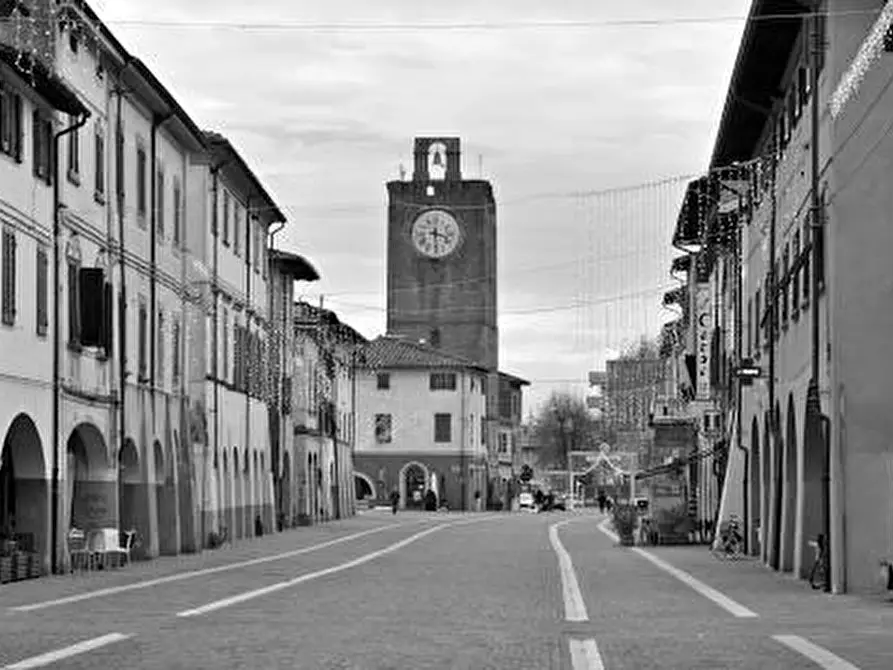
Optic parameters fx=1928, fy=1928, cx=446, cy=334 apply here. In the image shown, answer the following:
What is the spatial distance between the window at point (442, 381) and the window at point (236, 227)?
6549cm

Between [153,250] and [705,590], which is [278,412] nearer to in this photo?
[153,250]

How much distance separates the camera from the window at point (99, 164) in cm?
3875

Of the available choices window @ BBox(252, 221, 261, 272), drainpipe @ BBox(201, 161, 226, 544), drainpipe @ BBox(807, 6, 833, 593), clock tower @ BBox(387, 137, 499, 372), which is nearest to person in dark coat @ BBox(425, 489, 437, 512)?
clock tower @ BBox(387, 137, 499, 372)

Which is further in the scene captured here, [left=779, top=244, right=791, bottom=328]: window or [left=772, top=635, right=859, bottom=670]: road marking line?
[left=779, top=244, right=791, bottom=328]: window

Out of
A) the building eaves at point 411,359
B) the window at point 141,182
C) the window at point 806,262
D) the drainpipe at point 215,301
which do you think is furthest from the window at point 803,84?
the building eaves at point 411,359

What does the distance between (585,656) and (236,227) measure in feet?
139

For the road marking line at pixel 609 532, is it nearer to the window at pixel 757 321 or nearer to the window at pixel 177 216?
the window at pixel 757 321

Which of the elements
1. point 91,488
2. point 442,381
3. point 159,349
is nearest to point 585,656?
point 91,488


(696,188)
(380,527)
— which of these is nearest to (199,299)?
(696,188)

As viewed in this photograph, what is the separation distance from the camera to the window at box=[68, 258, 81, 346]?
120ft

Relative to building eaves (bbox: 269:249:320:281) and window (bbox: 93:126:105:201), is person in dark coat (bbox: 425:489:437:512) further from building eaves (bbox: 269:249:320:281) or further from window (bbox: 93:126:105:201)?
window (bbox: 93:126:105:201)

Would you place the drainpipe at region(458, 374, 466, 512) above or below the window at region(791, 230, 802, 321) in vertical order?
below

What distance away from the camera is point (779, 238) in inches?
1522

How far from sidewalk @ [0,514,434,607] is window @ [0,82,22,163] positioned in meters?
7.20
